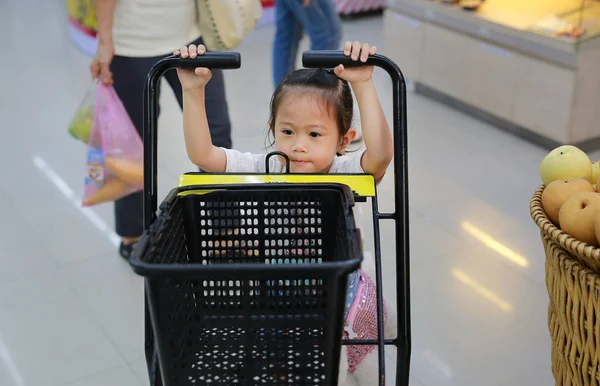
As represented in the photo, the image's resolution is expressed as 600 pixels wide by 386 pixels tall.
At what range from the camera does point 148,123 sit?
1.45 m

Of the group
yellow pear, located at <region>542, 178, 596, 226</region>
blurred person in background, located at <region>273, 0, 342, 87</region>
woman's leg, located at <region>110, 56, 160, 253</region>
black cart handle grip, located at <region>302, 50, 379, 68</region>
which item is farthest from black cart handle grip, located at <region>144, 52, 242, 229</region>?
blurred person in background, located at <region>273, 0, 342, 87</region>

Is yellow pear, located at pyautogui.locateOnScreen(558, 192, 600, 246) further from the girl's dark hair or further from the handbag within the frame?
the handbag

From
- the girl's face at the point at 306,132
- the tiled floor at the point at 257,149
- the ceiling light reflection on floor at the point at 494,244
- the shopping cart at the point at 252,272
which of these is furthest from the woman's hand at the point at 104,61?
the ceiling light reflection on floor at the point at 494,244

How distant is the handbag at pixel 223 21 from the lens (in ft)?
8.69

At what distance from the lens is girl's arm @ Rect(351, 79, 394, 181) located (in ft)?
5.05

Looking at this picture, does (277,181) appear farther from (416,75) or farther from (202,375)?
(416,75)

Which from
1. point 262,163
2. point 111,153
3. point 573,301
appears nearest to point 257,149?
point 111,153

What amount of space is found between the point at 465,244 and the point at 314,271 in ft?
6.88

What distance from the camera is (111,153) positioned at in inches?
104

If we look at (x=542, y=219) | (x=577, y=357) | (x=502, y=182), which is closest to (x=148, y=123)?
(x=542, y=219)

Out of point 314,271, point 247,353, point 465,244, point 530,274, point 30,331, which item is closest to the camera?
point 314,271

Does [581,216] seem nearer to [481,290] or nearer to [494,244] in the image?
[481,290]

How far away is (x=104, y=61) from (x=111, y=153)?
0.99ft

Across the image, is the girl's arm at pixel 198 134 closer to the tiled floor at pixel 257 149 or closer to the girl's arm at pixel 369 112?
the girl's arm at pixel 369 112
